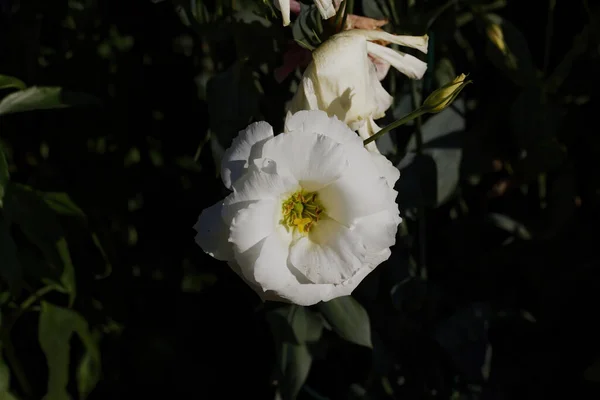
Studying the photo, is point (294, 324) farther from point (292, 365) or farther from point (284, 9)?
point (284, 9)

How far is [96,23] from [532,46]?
0.70m

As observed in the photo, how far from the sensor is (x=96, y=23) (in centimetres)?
113

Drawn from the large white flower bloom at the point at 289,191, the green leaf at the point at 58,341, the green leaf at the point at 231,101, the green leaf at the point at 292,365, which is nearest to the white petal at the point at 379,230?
the large white flower bloom at the point at 289,191

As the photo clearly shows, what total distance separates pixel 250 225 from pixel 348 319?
29 cm

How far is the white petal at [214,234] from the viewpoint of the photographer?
61cm

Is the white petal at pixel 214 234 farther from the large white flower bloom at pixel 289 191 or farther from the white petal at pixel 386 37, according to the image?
the white petal at pixel 386 37

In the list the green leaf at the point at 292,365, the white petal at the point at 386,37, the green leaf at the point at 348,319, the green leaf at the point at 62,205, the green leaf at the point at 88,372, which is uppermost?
the white petal at the point at 386,37

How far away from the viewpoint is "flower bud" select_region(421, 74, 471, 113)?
1.85ft

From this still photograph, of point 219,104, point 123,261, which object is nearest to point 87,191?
point 123,261

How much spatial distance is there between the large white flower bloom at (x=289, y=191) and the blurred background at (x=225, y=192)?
0.56ft

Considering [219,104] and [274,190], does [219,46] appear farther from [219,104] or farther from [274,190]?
[274,190]

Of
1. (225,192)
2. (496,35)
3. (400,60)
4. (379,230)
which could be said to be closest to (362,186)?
(379,230)

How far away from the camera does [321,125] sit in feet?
1.95

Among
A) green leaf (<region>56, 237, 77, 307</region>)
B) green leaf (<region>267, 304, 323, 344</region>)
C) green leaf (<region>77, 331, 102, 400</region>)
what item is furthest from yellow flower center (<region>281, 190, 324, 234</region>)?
green leaf (<region>77, 331, 102, 400</region>)
